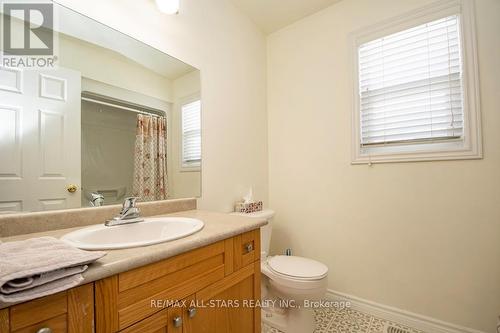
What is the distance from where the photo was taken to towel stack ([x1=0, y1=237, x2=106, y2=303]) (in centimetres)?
41

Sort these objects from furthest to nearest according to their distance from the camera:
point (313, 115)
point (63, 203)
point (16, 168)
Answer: point (313, 115)
point (63, 203)
point (16, 168)

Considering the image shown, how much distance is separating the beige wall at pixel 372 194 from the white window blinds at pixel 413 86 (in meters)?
0.12

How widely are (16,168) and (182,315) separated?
792 millimetres

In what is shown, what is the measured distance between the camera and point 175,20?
1373mm

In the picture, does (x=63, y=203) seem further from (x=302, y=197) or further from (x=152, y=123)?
(x=302, y=197)

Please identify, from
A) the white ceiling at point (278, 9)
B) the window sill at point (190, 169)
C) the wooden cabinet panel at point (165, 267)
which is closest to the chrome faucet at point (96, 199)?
the window sill at point (190, 169)

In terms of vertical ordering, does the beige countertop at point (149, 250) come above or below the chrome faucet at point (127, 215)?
below

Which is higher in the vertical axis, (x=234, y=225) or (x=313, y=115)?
(x=313, y=115)

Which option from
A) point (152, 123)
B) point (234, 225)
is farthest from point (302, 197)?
point (152, 123)

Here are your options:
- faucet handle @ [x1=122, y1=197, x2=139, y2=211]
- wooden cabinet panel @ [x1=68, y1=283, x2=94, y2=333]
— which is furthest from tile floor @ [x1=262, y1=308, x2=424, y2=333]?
wooden cabinet panel @ [x1=68, y1=283, x2=94, y2=333]

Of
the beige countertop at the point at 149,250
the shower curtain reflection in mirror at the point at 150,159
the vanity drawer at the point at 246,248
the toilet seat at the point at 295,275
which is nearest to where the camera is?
the beige countertop at the point at 149,250

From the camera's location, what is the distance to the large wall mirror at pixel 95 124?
836 mm

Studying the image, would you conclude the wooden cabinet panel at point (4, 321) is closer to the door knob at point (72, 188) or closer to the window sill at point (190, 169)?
the door knob at point (72, 188)

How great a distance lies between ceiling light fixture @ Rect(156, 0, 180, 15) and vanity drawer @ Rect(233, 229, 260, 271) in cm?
127
